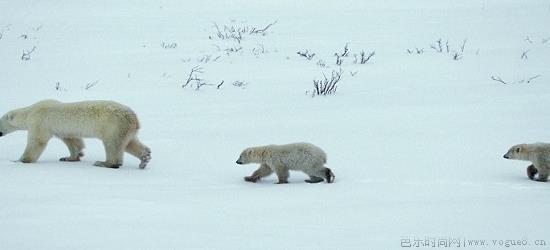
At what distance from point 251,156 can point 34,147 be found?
8.48 ft

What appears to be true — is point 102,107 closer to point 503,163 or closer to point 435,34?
point 503,163

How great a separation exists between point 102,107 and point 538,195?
4.84m

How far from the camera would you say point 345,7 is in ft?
74.0

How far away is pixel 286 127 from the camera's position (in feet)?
30.4

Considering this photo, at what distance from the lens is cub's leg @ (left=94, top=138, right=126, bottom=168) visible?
24.2 feet

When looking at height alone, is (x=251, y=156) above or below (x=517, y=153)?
below

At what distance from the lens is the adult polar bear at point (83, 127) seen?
7.38 m

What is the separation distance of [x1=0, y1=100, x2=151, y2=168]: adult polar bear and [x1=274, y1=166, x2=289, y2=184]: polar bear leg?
60.4 inches

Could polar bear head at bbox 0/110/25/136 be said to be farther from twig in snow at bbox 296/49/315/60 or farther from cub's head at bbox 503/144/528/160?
twig in snow at bbox 296/49/315/60

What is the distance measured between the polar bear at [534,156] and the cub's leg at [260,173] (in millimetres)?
→ 2839

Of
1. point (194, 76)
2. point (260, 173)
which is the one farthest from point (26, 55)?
point (260, 173)

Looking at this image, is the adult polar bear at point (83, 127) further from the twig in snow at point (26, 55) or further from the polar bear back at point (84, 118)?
the twig in snow at point (26, 55)

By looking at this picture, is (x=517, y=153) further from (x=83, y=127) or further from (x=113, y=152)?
(x=83, y=127)

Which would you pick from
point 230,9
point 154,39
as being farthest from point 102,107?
point 230,9
